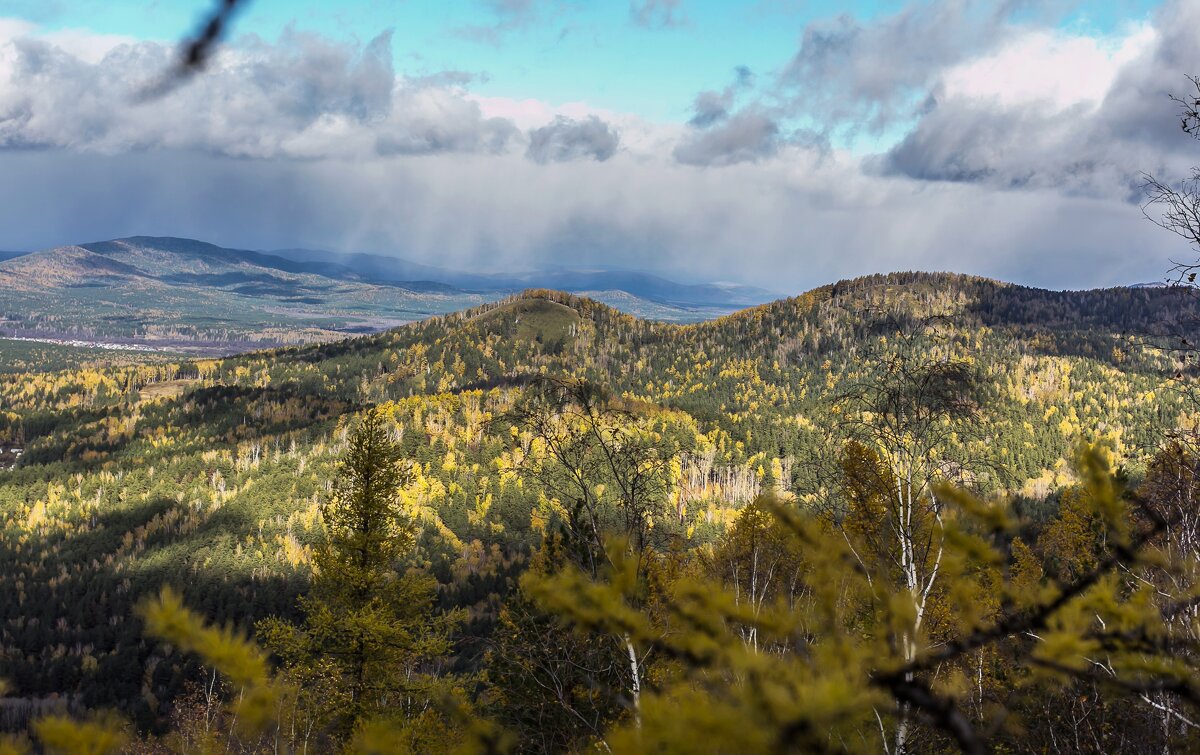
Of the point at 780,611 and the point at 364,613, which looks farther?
the point at 364,613

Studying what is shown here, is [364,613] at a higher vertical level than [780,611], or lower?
lower

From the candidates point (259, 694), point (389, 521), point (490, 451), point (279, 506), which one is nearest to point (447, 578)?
point (490, 451)

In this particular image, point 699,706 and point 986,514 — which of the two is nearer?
point 699,706

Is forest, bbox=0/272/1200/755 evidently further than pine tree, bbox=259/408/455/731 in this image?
No

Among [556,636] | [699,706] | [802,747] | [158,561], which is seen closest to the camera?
[802,747]

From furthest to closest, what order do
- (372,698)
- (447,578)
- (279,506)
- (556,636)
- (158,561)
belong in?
(279,506) → (158,561) → (447,578) → (372,698) → (556,636)

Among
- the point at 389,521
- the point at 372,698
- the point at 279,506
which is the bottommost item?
the point at 279,506

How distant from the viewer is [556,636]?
1298 centimetres

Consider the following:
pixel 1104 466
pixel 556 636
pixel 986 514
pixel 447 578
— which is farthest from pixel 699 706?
pixel 447 578

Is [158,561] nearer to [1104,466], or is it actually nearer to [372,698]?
[372,698]

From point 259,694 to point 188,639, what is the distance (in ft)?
2.52

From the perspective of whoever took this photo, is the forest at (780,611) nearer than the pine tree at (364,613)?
Yes

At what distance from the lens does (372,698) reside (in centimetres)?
2041

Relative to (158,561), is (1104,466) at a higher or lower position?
higher
